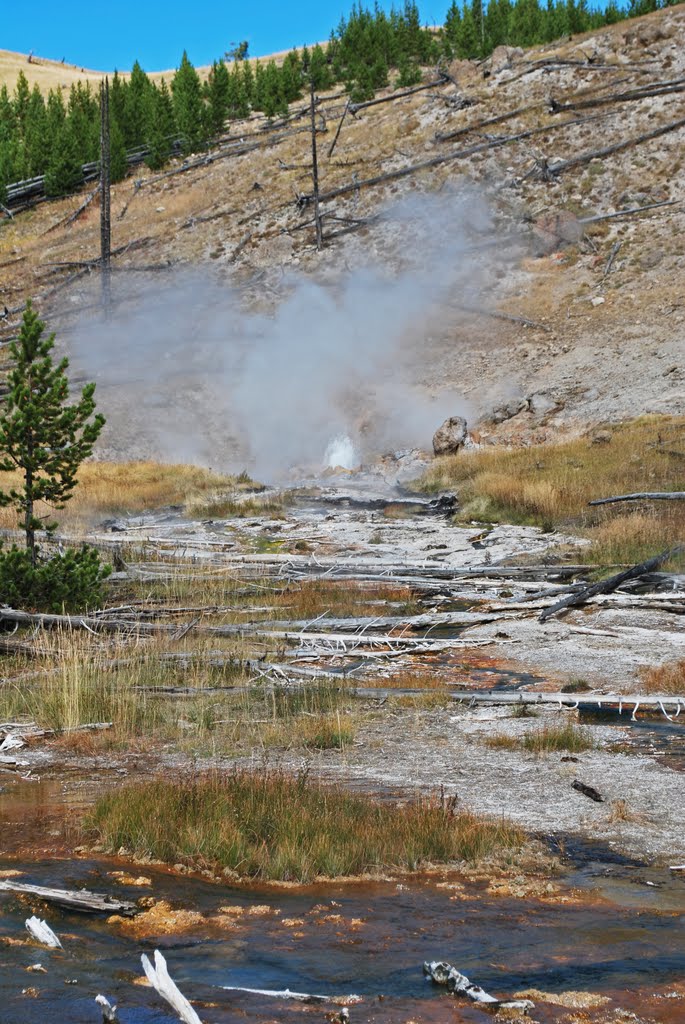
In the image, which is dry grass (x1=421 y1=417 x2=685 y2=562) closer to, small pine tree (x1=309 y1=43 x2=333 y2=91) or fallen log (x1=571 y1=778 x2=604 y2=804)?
fallen log (x1=571 y1=778 x2=604 y2=804)

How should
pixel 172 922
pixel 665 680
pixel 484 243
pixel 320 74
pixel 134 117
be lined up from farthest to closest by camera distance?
pixel 320 74
pixel 134 117
pixel 484 243
pixel 665 680
pixel 172 922

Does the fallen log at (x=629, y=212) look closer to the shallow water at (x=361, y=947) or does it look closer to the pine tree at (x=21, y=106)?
the shallow water at (x=361, y=947)

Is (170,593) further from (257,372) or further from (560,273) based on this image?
(560,273)

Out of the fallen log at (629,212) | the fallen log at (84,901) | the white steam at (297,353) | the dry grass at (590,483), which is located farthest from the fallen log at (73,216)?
the fallen log at (84,901)

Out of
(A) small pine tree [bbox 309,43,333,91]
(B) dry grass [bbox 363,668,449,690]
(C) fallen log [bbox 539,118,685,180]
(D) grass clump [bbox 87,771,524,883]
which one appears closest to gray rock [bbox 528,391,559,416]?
(C) fallen log [bbox 539,118,685,180]

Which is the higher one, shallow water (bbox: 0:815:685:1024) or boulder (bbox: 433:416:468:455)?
boulder (bbox: 433:416:468:455)

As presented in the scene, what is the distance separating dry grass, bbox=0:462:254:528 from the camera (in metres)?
24.6

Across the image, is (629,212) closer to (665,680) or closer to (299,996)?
(665,680)

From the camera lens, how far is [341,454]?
33000mm

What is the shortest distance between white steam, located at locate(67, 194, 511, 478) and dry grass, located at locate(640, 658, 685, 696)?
22.2 metres

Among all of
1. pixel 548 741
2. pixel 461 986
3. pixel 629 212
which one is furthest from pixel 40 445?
pixel 629 212

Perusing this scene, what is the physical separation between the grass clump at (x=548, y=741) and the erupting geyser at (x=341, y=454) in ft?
75.2

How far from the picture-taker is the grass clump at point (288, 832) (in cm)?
586

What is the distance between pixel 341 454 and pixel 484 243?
15364mm
